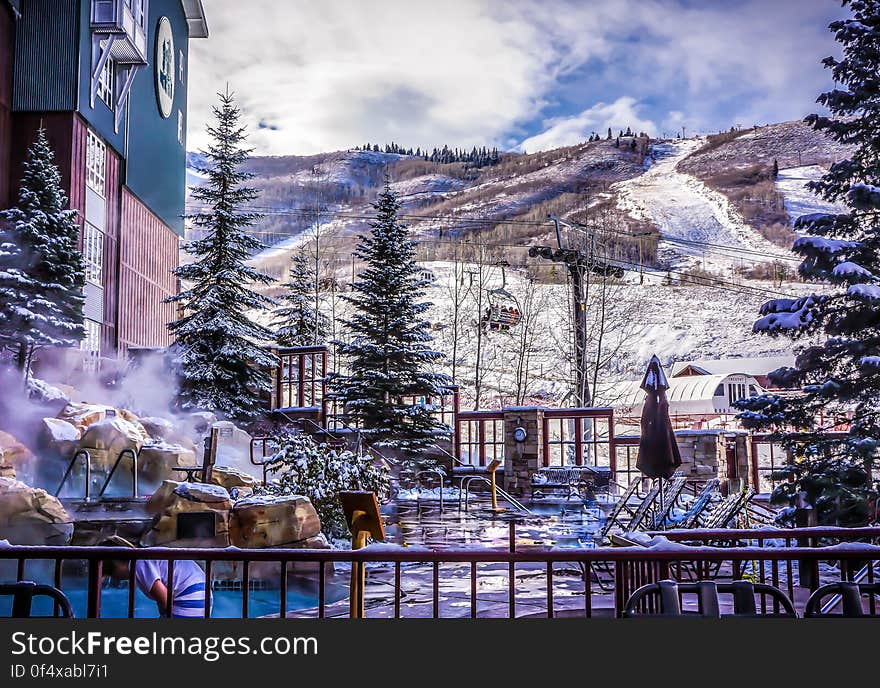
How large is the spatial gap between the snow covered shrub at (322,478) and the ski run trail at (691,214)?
4.39 meters

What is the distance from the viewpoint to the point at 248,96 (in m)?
7.63

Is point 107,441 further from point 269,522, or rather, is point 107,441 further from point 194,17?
point 194,17

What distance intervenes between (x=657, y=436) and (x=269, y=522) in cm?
309

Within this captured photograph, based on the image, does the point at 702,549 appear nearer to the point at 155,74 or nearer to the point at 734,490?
the point at 734,490

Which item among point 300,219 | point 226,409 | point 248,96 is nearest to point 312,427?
point 226,409

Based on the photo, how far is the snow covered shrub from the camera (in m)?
6.50

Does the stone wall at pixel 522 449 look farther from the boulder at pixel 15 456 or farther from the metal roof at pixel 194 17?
the metal roof at pixel 194 17

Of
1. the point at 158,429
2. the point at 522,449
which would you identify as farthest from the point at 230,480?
the point at 522,449

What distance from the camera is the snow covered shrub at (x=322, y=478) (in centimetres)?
650

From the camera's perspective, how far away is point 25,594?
79.0 inches

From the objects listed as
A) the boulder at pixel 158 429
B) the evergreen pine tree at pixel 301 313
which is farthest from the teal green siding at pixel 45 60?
the evergreen pine tree at pixel 301 313

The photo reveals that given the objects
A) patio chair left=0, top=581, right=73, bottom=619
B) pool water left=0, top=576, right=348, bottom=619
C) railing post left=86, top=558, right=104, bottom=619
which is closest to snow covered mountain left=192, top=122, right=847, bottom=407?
pool water left=0, top=576, right=348, bottom=619

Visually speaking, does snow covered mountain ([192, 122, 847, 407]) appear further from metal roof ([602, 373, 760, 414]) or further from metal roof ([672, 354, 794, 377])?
metal roof ([602, 373, 760, 414])

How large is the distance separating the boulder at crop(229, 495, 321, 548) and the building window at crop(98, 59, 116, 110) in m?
6.41
